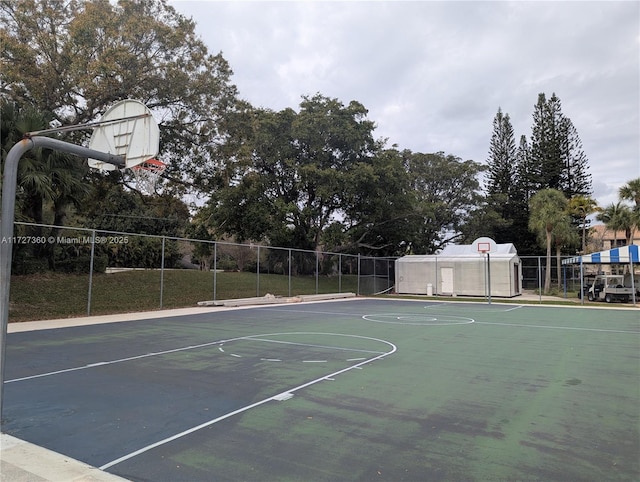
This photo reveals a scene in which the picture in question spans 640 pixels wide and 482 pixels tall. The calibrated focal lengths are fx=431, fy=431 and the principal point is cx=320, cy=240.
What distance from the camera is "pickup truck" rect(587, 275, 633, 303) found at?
79.4 ft

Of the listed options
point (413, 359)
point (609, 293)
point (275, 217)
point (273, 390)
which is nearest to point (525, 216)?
A: point (609, 293)

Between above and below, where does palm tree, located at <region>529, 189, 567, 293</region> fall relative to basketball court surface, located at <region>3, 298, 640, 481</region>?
above

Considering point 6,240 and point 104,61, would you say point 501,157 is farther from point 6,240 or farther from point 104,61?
point 6,240

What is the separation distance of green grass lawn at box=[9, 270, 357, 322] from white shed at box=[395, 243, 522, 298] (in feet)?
25.4

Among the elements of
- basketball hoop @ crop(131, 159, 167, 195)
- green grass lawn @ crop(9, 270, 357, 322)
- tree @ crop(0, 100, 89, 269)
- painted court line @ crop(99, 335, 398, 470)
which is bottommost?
painted court line @ crop(99, 335, 398, 470)

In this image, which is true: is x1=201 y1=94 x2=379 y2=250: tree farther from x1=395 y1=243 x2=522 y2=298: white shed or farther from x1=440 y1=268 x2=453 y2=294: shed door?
x1=440 y1=268 x2=453 y2=294: shed door

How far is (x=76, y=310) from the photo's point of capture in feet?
46.7

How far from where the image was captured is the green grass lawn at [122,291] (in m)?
13.9

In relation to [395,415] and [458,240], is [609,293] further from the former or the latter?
[395,415]

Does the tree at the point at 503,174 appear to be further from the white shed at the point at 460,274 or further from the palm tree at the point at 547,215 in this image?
the white shed at the point at 460,274

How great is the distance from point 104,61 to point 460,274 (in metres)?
24.2

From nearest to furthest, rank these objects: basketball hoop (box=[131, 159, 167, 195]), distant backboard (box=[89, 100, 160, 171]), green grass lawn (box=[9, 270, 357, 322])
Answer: distant backboard (box=[89, 100, 160, 171])
basketball hoop (box=[131, 159, 167, 195])
green grass lawn (box=[9, 270, 357, 322])

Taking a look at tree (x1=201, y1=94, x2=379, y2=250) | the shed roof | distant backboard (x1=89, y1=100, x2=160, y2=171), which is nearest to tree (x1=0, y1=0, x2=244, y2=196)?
tree (x1=201, y1=94, x2=379, y2=250)

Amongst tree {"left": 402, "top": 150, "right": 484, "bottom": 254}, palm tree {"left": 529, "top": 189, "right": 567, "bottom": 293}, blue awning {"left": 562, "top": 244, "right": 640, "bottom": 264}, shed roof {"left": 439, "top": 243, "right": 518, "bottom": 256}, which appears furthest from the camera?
tree {"left": 402, "top": 150, "right": 484, "bottom": 254}
